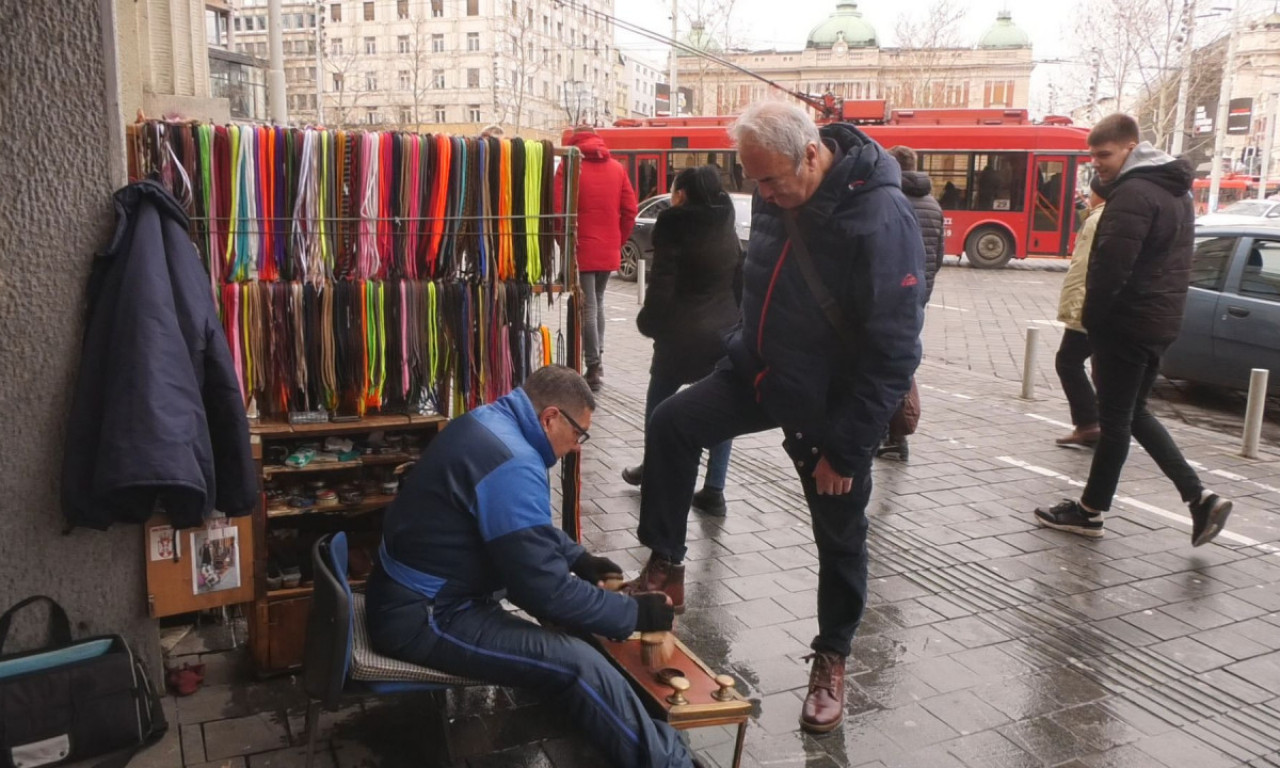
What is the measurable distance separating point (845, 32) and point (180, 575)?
8778 cm

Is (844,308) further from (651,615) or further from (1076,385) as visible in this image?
(1076,385)

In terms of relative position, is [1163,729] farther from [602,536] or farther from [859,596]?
[602,536]

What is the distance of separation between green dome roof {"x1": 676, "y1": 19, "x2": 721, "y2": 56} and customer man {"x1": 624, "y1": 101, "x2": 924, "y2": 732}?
39.3 m

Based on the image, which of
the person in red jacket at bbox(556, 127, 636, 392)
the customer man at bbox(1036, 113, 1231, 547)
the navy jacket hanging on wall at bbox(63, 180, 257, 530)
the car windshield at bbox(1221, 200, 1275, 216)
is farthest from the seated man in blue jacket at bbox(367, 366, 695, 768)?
the car windshield at bbox(1221, 200, 1275, 216)

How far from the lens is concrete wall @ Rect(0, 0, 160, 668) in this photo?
307 cm

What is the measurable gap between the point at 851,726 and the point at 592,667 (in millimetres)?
1146

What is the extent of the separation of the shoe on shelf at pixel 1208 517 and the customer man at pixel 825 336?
105 inches

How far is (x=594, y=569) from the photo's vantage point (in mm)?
3408

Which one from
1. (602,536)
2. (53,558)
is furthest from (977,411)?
(53,558)

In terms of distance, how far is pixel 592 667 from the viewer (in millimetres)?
2980

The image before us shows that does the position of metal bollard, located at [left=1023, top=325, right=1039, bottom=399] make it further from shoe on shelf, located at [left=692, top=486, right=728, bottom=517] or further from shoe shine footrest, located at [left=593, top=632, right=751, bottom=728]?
shoe shine footrest, located at [left=593, top=632, right=751, bottom=728]

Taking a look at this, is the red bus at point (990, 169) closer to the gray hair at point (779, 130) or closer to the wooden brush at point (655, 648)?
the gray hair at point (779, 130)

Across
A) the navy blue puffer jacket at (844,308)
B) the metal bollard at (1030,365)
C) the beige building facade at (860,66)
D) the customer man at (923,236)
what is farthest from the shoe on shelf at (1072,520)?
the beige building facade at (860,66)

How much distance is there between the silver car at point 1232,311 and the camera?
8492 millimetres
